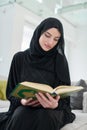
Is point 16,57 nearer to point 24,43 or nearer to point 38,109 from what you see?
point 38,109

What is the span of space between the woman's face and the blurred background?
2.06 metres

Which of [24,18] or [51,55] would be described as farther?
[24,18]

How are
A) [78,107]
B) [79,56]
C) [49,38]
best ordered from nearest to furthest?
[49,38] → [78,107] → [79,56]

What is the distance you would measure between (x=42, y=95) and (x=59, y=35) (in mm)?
456

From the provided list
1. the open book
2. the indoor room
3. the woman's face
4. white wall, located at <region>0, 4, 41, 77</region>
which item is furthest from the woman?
white wall, located at <region>0, 4, 41, 77</region>

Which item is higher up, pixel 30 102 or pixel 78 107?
pixel 30 102

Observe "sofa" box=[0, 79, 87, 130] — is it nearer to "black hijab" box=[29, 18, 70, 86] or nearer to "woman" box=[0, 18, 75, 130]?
"woman" box=[0, 18, 75, 130]

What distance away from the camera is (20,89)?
0.95 m

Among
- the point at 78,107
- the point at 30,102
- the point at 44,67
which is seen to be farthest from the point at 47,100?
the point at 78,107

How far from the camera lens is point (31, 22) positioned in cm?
371

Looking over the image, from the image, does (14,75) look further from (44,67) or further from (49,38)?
(49,38)

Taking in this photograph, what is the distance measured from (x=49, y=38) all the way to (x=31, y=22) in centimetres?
248

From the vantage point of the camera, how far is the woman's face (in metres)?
1.30

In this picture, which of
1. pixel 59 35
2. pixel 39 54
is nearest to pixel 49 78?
pixel 39 54
